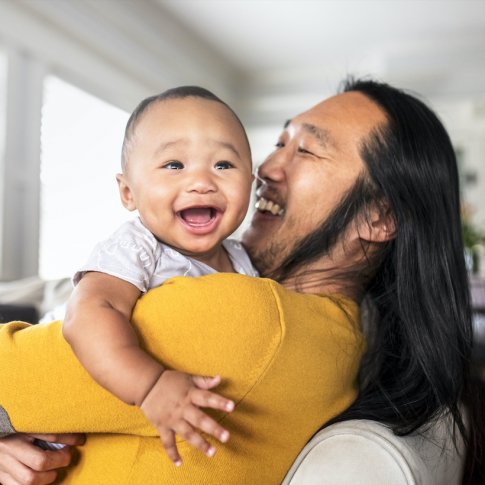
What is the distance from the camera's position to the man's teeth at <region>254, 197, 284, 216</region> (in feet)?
4.93

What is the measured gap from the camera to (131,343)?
801 mm

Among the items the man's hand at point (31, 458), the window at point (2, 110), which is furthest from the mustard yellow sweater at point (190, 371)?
the window at point (2, 110)

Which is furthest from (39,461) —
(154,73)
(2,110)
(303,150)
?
(154,73)

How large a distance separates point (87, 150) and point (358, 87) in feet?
11.7

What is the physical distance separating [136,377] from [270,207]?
2.65 ft

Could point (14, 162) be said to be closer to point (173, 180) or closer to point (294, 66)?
point (173, 180)

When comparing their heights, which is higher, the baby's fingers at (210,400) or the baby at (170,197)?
the baby at (170,197)

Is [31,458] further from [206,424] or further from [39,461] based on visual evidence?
[206,424]

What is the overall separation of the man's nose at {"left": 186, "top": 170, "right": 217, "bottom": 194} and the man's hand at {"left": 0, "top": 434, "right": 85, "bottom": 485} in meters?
0.43

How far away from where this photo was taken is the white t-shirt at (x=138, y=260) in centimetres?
94

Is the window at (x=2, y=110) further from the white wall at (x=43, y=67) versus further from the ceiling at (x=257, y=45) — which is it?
the ceiling at (x=257, y=45)

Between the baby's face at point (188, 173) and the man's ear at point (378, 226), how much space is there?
16.3 inches

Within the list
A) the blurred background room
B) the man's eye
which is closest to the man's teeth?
the man's eye

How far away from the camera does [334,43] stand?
5.96 m
